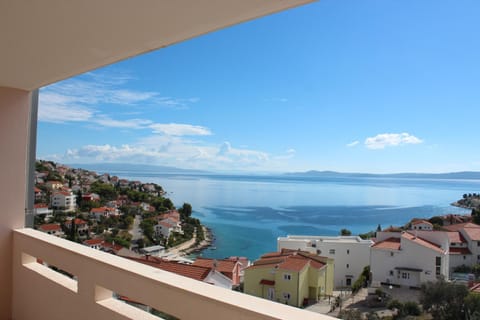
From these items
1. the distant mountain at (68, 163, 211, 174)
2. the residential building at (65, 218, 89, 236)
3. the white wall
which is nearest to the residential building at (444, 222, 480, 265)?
the white wall

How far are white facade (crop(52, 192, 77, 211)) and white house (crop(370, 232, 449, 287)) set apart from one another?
2581 mm

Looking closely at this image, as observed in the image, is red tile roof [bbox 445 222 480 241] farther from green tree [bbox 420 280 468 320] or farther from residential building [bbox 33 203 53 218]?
residential building [bbox 33 203 53 218]

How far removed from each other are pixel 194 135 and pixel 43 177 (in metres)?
1.52

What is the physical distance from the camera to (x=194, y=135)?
3.35 meters

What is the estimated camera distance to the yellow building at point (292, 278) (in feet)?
5.56

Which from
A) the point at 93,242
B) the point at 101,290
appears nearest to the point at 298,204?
the point at 101,290

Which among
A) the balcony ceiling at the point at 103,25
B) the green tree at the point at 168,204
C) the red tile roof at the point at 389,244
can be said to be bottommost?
the red tile roof at the point at 389,244

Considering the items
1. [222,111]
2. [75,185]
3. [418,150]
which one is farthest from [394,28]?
[75,185]

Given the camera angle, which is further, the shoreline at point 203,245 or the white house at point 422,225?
the shoreline at point 203,245

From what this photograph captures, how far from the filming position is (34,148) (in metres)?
3.10

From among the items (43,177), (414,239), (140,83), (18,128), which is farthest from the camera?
(140,83)

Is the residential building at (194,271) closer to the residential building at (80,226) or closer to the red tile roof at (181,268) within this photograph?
the red tile roof at (181,268)

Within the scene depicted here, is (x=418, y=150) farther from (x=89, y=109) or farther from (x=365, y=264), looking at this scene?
(x=89, y=109)

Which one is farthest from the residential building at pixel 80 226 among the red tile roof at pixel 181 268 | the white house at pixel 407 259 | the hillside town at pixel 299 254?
the white house at pixel 407 259
